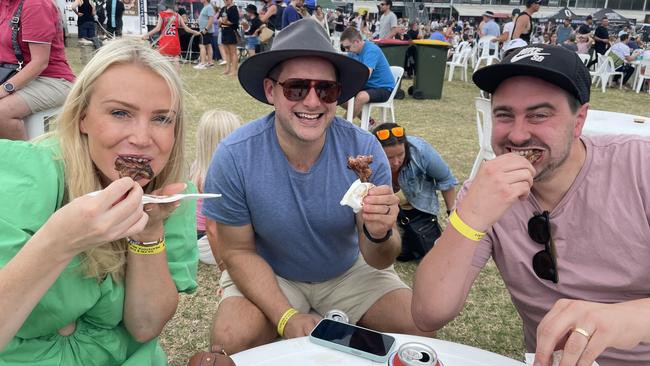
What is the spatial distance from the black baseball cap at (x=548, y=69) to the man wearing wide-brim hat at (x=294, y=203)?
829mm

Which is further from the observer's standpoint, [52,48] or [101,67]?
[52,48]

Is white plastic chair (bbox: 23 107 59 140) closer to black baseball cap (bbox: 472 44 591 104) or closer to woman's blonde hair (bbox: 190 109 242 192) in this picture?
woman's blonde hair (bbox: 190 109 242 192)

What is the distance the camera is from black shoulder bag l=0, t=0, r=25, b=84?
3812mm

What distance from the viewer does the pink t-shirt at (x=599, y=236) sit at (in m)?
1.75

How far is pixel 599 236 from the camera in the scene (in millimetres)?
1773

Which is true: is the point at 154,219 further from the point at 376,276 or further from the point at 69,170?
the point at 376,276

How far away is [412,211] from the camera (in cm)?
432

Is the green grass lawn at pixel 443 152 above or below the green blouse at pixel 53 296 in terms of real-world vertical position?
below

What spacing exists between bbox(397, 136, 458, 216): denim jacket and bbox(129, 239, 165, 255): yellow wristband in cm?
270

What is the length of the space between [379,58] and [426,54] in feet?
14.2

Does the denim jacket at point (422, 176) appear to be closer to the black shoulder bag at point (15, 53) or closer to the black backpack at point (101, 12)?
the black shoulder bag at point (15, 53)

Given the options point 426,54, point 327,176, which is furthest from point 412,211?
point 426,54

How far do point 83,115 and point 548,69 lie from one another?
5.69ft

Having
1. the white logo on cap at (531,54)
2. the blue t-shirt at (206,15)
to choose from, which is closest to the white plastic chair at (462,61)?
the blue t-shirt at (206,15)
